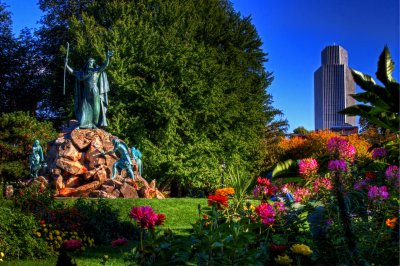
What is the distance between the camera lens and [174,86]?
953 inches

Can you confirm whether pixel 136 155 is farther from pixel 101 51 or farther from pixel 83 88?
pixel 101 51

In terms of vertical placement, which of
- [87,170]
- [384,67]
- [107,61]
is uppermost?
[107,61]

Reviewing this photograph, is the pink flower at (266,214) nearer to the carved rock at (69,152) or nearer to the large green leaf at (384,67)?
the large green leaf at (384,67)

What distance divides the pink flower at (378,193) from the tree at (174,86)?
18.7 metres

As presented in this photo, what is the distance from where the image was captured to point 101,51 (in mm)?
23250

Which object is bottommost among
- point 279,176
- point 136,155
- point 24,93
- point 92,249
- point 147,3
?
point 92,249

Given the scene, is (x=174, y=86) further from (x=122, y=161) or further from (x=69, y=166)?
(x=69, y=166)

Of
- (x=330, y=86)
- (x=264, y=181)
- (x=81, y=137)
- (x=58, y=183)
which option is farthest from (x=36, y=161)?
(x=330, y=86)

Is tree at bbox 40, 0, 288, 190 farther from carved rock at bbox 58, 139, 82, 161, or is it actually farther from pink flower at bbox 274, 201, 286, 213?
pink flower at bbox 274, 201, 286, 213

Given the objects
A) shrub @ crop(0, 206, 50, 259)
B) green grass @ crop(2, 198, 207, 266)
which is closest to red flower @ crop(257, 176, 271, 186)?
green grass @ crop(2, 198, 207, 266)

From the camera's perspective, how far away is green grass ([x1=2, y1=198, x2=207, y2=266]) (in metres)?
7.94

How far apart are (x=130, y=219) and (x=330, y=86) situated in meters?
110

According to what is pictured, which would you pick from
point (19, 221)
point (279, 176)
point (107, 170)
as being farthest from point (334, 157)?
point (107, 170)

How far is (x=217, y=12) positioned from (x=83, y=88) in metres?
12.4
